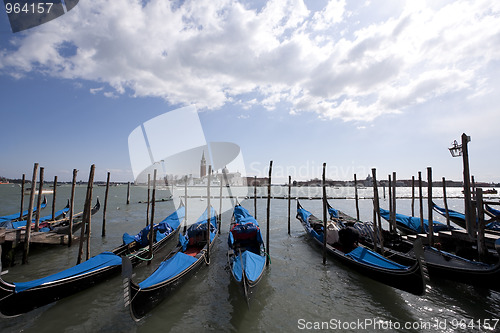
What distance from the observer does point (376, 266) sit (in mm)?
5480

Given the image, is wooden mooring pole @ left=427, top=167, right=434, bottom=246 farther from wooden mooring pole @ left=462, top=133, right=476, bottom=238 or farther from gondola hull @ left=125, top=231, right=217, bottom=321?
gondola hull @ left=125, top=231, right=217, bottom=321

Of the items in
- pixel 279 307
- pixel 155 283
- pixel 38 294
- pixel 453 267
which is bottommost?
pixel 279 307

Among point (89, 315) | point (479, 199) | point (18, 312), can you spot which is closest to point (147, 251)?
point (89, 315)

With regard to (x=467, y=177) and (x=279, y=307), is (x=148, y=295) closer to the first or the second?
(x=279, y=307)

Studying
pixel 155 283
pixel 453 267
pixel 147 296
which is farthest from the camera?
pixel 453 267

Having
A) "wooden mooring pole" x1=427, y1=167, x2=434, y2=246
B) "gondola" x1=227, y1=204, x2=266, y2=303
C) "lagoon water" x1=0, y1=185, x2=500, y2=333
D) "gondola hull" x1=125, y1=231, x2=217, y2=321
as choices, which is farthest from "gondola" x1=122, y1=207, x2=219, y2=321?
"wooden mooring pole" x1=427, y1=167, x2=434, y2=246

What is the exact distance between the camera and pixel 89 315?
14.2 feet

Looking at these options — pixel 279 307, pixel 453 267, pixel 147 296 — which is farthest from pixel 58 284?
pixel 453 267

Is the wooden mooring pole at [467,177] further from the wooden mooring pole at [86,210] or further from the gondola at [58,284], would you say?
the wooden mooring pole at [86,210]

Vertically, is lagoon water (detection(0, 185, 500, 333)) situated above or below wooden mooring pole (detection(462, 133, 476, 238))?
below

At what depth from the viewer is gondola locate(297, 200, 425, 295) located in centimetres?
461

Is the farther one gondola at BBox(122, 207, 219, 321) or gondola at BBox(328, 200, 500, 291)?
gondola at BBox(328, 200, 500, 291)

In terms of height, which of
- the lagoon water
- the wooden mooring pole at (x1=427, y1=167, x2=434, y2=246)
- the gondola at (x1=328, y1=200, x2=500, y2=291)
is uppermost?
the wooden mooring pole at (x1=427, y1=167, x2=434, y2=246)

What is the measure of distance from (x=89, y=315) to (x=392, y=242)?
9.09m
